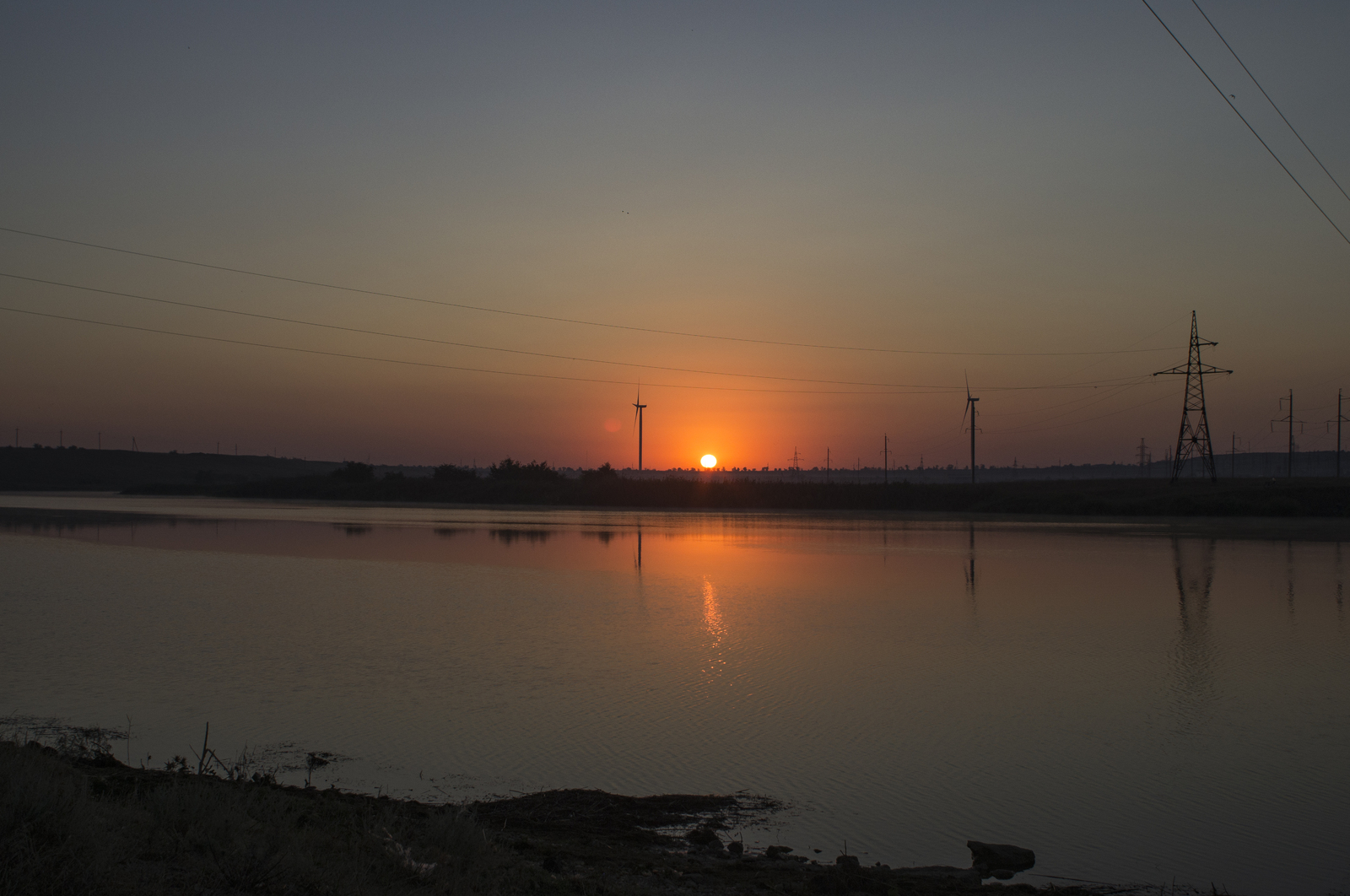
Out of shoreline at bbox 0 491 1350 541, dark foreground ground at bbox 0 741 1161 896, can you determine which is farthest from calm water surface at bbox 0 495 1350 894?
shoreline at bbox 0 491 1350 541

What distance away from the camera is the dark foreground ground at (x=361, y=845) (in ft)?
15.4

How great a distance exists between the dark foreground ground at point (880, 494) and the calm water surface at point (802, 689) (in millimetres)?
32382

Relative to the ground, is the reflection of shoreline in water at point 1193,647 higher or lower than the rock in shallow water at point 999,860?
higher

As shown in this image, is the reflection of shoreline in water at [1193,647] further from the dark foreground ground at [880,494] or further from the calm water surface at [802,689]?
the dark foreground ground at [880,494]

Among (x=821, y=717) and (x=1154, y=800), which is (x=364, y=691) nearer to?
(x=821, y=717)

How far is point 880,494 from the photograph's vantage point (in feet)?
237

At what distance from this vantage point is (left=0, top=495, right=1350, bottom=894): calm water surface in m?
7.03

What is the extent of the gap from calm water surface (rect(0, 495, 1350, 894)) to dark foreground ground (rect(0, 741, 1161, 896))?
528 millimetres

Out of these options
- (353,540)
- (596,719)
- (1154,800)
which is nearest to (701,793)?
(596,719)

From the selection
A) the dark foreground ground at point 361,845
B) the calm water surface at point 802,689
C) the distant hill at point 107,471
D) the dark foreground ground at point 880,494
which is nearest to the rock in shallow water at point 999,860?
the dark foreground ground at point 361,845

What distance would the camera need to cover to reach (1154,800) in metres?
7.25

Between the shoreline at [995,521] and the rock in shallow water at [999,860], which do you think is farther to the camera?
the shoreline at [995,521]

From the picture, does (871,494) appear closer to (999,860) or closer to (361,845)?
(999,860)

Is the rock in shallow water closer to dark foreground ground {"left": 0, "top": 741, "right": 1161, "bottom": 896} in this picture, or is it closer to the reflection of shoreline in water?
dark foreground ground {"left": 0, "top": 741, "right": 1161, "bottom": 896}
